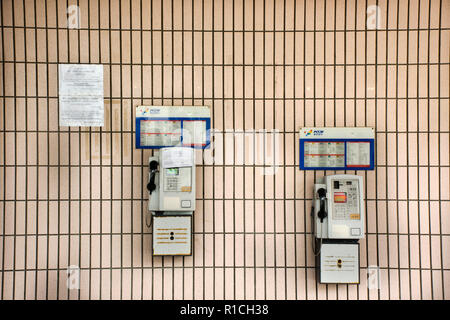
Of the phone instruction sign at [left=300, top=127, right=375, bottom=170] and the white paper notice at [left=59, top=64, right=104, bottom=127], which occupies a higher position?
the white paper notice at [left=59, top=64, right=104, bottom=127]

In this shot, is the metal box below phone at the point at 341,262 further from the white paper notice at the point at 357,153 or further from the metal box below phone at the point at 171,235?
the metal box below phone at the point at 171,235

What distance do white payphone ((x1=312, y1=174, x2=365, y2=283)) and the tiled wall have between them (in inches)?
7.1

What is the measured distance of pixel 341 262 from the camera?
9.29 feet

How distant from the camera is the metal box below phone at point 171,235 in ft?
9.20

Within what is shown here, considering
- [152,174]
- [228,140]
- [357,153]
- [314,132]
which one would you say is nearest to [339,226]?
[357,153]

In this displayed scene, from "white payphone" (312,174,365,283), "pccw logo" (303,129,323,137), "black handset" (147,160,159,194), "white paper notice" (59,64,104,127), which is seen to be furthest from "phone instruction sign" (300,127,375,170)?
"white paper notice" (59,64,104,127)

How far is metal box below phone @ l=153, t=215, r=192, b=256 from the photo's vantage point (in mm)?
2805

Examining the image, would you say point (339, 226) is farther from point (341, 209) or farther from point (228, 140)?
point (228, 140)

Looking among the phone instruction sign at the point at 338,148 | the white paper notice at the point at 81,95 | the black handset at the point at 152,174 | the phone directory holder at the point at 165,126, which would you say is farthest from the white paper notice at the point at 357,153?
the white paper notice at the point at 81,95

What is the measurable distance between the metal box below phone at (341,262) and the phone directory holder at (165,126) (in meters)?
1.44

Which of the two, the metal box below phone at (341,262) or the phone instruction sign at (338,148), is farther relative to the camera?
the phone instruction sign at (338,148)

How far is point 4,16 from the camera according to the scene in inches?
116

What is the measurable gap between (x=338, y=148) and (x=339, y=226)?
0.67 meters

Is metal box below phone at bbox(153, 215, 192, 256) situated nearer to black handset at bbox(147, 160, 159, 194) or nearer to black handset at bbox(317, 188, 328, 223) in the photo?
black handset at bbox(147, 160, 159, 194)
